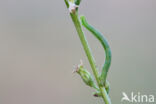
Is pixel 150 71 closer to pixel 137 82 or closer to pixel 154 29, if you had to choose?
pixel 137 82

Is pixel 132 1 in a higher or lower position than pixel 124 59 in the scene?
higher

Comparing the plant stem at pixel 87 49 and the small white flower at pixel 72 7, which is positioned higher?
the small white flower at pixel 72 7

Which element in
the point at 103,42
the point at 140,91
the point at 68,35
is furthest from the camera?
the point at 68,35

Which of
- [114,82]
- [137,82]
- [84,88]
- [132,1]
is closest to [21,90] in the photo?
[84,88]

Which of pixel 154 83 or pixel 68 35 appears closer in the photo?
pixel 154 83

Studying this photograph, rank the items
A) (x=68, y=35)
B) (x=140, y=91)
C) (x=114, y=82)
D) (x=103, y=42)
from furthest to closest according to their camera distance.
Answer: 1. (x=68, y=35)
2. (x=114, y=82)
3. (x=140, y=91)
4. (x=103, y=42)

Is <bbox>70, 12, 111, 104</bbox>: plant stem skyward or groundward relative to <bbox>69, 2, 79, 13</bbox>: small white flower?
groundward

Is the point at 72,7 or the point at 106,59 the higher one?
the point at 72,7

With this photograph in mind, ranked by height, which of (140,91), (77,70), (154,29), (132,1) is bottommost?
(140,91)

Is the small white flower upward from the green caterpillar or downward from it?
upward

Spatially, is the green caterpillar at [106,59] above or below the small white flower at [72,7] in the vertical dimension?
below
